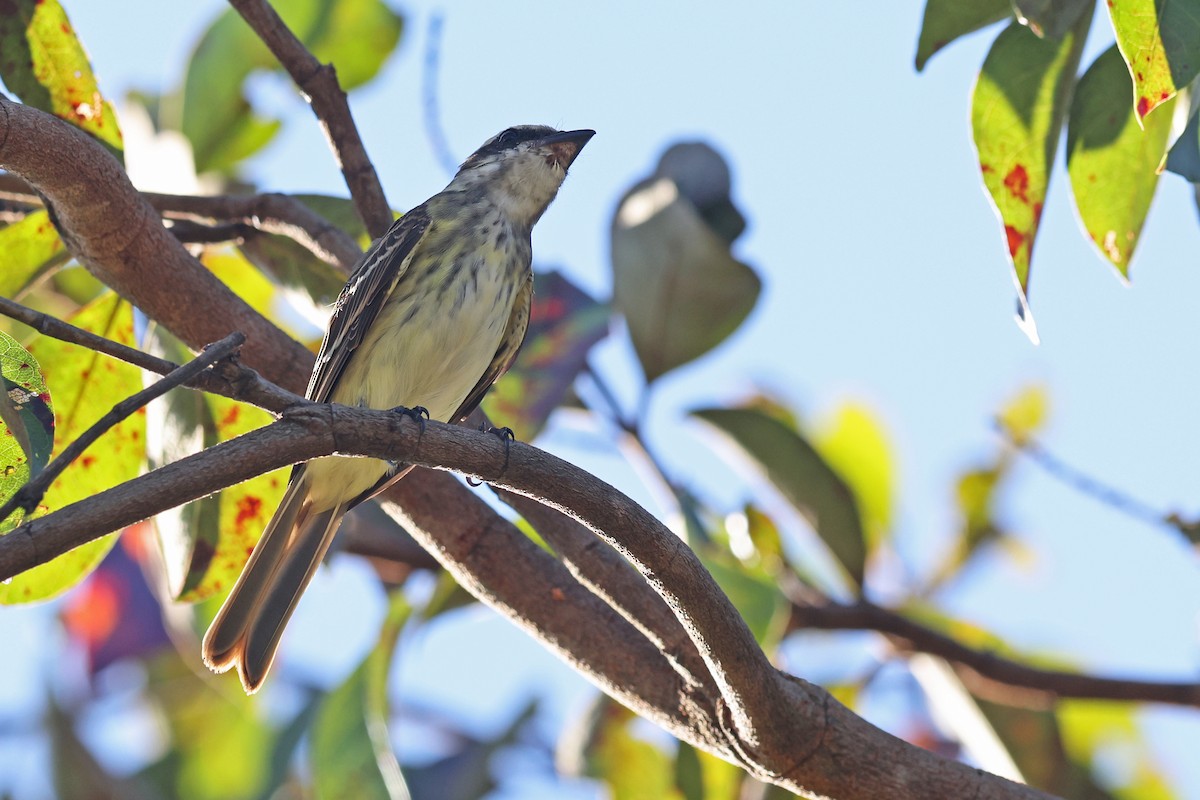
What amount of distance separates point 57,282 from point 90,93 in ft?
4.09

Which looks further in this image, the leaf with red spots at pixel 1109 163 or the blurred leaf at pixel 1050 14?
the leaf with red spots at pixel 1109 163

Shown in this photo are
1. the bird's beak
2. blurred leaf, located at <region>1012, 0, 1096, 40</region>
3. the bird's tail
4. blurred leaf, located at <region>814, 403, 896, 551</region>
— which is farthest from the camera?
blurred leaf, located at <region>814, 403, 896, 551</region>

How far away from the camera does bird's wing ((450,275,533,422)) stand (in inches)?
155

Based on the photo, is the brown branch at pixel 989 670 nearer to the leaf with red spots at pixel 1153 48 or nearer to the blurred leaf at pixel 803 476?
the blurred leaf at pixel 803 476

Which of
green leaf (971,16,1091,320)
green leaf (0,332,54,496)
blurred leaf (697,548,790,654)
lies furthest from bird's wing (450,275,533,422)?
green leaf (0,332,54,496)

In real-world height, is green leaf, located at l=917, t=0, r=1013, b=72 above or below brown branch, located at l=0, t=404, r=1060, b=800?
above

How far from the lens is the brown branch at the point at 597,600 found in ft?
5.75

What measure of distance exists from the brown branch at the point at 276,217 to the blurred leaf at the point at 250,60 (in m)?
0.85

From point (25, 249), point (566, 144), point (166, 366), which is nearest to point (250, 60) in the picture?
point (566, 144)

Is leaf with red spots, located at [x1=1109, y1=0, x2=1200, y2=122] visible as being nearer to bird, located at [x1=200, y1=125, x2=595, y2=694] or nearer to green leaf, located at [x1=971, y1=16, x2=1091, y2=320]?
green leaf, located at [x1=971, y1=16, x2=1091, y2=320]

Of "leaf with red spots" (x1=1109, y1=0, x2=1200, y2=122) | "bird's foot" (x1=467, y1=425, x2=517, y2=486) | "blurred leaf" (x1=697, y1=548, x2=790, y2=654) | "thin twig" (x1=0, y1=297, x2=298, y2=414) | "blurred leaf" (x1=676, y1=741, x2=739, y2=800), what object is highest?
"leaf with red spots" (x1=1109, y1=0, x2=1200, y2=122)

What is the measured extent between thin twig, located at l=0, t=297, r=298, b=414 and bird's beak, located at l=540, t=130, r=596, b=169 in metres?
2.63

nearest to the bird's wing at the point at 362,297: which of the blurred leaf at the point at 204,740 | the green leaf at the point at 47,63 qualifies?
→ the green leaf at the point at 47,63

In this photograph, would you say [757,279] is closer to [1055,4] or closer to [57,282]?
[1055,4]
